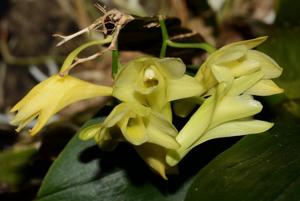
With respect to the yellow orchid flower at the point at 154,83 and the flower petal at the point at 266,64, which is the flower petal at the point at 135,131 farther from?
the flower petal at the point at 266,64

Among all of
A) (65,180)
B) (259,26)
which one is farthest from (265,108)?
(65,180)

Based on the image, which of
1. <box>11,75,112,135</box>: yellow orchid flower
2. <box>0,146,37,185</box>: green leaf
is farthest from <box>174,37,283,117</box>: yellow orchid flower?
<box>0,146,37,185</box>: green leaf

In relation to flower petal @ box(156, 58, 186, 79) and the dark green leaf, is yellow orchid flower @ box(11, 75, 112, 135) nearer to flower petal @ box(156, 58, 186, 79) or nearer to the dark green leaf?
flower petal @ box(156, 58, 186, 79)

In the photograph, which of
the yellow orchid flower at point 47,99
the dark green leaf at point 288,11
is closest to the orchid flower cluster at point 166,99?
the yellow orchid flower at point 47,99

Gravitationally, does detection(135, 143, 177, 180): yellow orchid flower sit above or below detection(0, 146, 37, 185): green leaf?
above

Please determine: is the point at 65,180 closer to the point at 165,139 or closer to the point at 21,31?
the point at 165,139

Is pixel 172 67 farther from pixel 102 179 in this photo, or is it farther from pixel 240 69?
pixel 102 179

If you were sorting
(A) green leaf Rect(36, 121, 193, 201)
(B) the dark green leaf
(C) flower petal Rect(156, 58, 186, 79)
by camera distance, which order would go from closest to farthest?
(C) flower petal Rect(156, 58, 186, 79)
(A) green leaf Rect(36, 121, 193, 201)
(B) the dark green leaf
